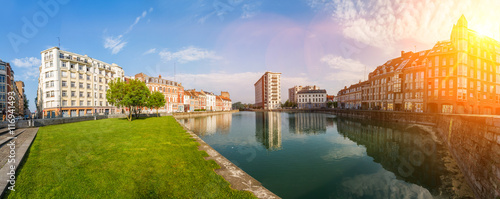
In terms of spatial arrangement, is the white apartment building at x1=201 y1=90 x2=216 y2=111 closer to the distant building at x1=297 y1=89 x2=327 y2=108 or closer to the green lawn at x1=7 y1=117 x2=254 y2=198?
the distant building at x1=297 y1=89 x2=327 y2=108

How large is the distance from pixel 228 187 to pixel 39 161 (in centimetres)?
938

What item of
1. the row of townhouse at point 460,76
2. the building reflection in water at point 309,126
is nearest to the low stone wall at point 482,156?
the building reflection in water at point 309,126

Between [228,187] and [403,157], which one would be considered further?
[403,157]

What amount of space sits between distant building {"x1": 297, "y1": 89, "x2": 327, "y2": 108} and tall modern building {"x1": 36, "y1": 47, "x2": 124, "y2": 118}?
130181 mm

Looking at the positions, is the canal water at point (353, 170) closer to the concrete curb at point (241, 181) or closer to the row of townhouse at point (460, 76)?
the concrete curb at point (241, 181)

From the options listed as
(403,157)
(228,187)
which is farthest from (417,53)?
(228,187)

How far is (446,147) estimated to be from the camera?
1931 centimetres

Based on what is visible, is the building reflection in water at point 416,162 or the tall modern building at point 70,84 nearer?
the building reflection in water at point 416,162

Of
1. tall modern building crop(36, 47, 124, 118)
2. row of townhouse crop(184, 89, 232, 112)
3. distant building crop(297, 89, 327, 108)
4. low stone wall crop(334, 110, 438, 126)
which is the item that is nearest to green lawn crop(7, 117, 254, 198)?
low stone wall crop(334, 110, 438, 126)

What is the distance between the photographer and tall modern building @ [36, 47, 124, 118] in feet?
154

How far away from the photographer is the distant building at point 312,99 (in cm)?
14450

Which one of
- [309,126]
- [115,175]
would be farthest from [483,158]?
[309,126]

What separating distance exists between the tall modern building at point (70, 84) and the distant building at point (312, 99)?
13018cm

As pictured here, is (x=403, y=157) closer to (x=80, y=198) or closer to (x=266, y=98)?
(x=80, y=198)
